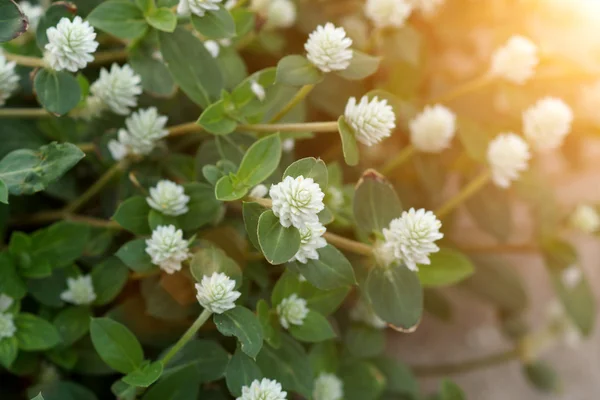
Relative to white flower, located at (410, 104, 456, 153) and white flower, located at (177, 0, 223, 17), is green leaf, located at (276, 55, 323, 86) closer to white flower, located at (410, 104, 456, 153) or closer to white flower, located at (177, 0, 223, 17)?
white flower, located at (177, 0, 223, 17)

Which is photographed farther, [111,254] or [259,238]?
[111,254]

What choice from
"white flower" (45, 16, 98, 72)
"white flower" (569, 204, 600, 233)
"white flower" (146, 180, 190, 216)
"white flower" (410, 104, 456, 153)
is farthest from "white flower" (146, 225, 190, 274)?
"white flower" (569, 204, 600, 233)

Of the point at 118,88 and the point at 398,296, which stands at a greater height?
the point at 118,88

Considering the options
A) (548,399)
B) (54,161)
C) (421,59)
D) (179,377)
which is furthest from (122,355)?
(548,399)

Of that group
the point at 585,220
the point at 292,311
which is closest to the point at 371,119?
the point at 292,311

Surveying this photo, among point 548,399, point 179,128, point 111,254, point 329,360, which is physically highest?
point 179,128

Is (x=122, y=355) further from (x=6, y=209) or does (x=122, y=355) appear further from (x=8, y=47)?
(x=8, y=47)

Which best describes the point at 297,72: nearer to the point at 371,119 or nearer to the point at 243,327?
the point at 371,119
